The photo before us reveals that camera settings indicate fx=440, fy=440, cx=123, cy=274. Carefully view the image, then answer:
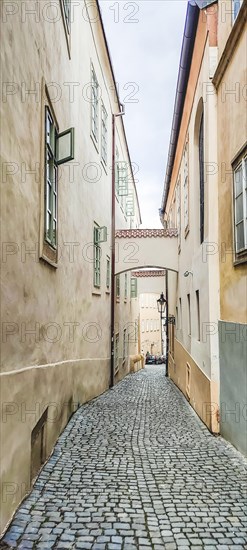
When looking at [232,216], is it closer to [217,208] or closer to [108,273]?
[217,208]

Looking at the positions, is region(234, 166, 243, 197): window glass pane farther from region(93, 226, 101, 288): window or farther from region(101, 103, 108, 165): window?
region(101, 103, 108, 165): window

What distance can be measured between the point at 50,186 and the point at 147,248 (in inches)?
387

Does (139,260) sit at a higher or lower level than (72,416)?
higher

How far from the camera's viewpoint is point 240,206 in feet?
20.6

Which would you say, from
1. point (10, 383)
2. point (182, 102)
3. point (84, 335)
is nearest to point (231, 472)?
point (10, 383)

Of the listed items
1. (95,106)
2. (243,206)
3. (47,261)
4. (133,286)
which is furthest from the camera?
(133,286)

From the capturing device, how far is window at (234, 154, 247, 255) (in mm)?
6004

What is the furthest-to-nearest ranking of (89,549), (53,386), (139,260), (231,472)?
(139,260), (53,386), (231,472), (89,549)

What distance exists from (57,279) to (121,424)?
9.96 feet

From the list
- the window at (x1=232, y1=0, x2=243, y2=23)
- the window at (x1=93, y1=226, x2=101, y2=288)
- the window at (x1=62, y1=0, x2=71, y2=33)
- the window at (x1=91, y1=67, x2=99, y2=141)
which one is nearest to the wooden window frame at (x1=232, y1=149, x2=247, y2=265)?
the window at (x1=232, y1=0, x2=243, y2=23)

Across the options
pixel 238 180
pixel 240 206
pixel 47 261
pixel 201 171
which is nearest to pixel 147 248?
pixel 201 171

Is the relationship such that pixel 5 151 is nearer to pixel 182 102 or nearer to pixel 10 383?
pixel 10 383

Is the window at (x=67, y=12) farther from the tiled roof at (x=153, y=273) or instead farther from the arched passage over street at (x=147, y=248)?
the tiled roof at (x=153, y=273)

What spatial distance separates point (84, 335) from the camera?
382 inches
